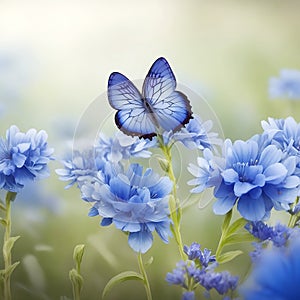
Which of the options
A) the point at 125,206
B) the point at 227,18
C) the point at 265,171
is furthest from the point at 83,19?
the point at 265,171

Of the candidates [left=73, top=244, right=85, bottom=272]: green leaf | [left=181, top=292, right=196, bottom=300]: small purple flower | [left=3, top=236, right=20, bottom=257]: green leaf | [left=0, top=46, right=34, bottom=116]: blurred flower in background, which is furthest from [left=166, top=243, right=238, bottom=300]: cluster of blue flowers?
[left=0, top=46, right=34, bottom=116]: blurred flower in background

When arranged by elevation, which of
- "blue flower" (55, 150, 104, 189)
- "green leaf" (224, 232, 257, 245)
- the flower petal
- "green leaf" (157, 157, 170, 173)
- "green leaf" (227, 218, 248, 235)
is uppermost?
"green leaf" (157, 157, 170, 173)

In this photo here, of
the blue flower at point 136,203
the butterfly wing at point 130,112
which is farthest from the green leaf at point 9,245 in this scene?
the butterfly wing at point 130,112

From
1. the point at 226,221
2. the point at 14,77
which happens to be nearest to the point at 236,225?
the point at 226,221

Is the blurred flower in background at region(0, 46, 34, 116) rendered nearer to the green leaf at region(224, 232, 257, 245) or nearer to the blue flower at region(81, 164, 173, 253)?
the blue flower at region(81, 164, 173, 253)

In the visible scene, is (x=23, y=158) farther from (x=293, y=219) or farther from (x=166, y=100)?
(x=293, y=219)

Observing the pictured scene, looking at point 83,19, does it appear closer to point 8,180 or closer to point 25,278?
point 8,180
